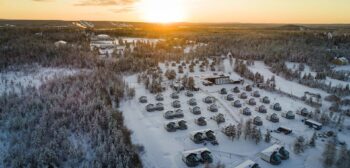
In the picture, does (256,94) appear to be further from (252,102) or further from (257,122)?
(257,122)

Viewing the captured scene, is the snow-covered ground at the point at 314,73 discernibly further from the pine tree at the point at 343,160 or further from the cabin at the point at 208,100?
the pine tree at the point at 343,160

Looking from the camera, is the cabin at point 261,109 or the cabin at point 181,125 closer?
the cabin at point 181,125

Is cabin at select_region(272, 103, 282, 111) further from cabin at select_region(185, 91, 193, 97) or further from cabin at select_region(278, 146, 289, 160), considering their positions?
cabin at select_region(278, 146, 289, 160)

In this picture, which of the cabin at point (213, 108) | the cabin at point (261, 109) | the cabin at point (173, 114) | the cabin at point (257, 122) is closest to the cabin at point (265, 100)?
the cabin at point (261, 109)

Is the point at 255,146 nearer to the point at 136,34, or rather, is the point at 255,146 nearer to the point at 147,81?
the point at 147,81

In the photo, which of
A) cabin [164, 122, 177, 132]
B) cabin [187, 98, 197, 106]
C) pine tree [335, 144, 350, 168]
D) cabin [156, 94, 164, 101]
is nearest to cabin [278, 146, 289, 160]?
pine tree [335, 144, 350, 168]
